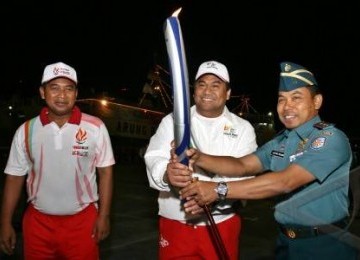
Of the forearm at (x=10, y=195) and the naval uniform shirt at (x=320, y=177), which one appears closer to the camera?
the naval uniform shirt at (x=320, y=177)

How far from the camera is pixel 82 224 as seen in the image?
3.56 meters

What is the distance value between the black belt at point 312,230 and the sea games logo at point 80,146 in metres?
Answer: 1.66

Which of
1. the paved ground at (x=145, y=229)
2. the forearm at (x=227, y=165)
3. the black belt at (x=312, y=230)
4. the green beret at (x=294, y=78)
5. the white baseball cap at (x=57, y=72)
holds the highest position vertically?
the white baseball cap at (x=57, y=72)

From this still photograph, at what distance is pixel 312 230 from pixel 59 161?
195cm

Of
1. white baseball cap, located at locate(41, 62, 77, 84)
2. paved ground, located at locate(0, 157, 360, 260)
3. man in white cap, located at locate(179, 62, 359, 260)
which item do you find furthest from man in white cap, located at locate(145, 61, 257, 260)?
paved ground, located at locate(0, 157, 360, 260)

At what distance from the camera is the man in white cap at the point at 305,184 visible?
269 centimetres

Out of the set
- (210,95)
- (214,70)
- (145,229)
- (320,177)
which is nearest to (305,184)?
(320,177)

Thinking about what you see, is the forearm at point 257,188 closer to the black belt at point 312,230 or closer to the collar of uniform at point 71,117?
the black belt at point 312,230

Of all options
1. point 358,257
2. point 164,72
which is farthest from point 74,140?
point 164,72

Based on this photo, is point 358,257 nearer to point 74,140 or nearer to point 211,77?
point 211,77

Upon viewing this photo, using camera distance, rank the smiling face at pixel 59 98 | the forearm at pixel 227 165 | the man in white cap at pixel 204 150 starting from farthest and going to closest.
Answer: the smiling face at pixel 59 98 < the man in white cap at pixel 204 150 < the forearm at pixel 227 165

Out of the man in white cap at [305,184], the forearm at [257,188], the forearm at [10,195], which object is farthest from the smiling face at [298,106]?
the forearm at [10,195]

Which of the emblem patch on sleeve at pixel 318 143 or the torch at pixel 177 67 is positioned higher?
the torch at pixel 177 67

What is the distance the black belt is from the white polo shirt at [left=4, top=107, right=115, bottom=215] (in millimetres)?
1563
